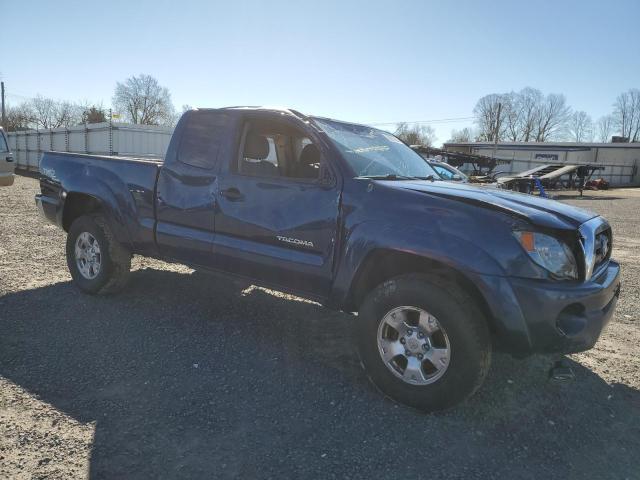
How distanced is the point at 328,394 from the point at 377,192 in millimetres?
1440

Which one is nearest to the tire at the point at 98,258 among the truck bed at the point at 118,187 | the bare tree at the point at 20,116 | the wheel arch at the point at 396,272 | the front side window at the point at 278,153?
the truck bed at the point at 118,187

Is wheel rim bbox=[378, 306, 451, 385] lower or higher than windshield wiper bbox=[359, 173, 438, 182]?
lower

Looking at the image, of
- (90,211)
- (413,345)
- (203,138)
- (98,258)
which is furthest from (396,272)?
(90,211)

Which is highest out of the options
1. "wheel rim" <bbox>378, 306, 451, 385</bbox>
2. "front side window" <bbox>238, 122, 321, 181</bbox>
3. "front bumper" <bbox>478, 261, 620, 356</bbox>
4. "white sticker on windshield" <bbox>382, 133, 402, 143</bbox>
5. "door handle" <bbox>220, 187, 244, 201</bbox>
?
"white sticker on windshield" <bbox>382, 133, 402, 143</bbox>

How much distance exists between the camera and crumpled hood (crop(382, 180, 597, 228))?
278 centimetres

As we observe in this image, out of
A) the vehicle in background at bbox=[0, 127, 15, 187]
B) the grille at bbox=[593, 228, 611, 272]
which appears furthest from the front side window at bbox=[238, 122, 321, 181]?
the vehicle in background at bbox=[0, 127, 15, 187]

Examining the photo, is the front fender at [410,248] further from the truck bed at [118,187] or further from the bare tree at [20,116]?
the bare tree at [20,116]

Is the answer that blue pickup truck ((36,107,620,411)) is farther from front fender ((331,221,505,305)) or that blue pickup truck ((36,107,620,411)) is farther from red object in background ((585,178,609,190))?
red object in background ((585,178,609,190))

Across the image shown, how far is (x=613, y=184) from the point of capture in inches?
1886

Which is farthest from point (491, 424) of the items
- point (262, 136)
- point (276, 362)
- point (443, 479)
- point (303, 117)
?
point (262, 136)

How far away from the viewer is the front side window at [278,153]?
3.80 m

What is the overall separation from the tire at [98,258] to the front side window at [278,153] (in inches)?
71.6

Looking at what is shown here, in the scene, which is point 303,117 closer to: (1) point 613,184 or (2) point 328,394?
(2) point 328,394

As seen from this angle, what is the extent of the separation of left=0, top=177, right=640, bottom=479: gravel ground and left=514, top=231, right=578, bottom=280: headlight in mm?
1024
